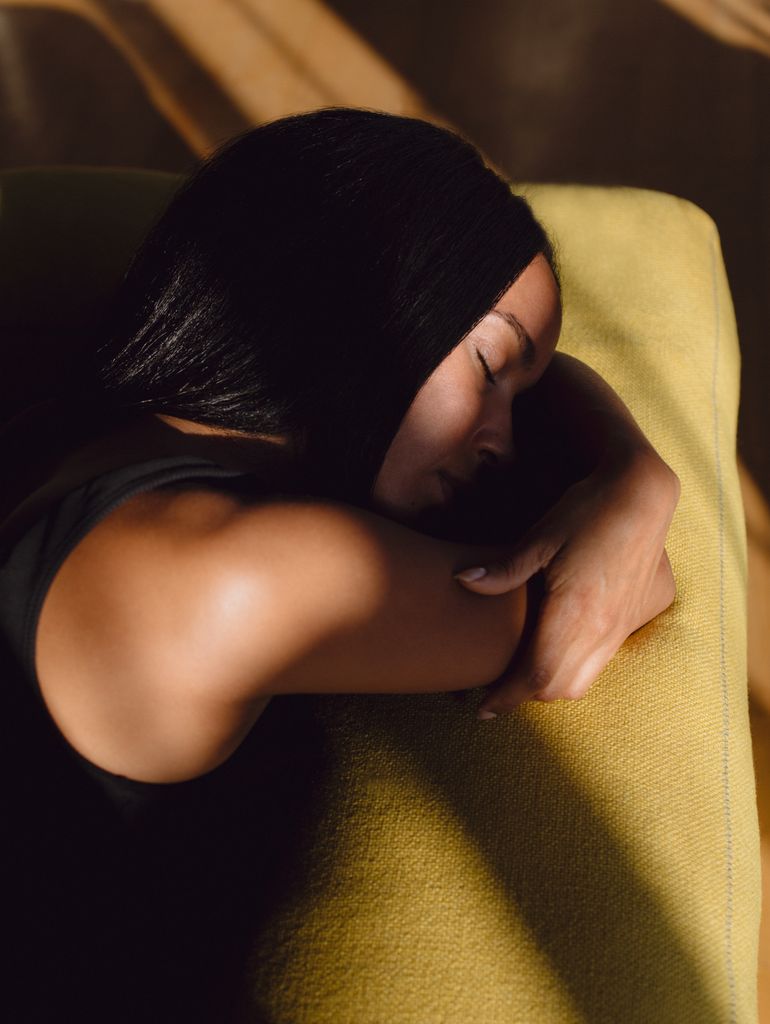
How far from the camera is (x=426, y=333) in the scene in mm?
873

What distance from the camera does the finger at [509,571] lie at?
0.79m

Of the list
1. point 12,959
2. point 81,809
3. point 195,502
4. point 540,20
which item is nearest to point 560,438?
point 195,502

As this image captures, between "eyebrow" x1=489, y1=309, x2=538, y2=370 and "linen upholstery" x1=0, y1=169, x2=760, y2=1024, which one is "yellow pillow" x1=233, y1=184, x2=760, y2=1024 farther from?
"eyebrow" x1=489, y1=309, x2=538, y2=370

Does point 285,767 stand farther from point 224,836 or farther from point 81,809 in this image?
point 81,809

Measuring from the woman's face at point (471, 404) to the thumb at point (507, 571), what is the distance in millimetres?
127

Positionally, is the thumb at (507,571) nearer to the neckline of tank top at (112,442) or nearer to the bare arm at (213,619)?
the bare arm at (213,619)

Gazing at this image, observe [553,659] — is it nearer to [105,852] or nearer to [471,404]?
[471,404]

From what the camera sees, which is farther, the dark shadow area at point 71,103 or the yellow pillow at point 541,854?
the dark shadow area at point 71,103

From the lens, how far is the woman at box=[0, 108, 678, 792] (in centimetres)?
68

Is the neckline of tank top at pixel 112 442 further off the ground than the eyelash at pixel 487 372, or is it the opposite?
the eyelash at pixel 487 372

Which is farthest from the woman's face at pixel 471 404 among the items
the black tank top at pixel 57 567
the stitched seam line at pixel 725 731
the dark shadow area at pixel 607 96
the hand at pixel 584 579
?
the dark shadow area at pixel 607 96

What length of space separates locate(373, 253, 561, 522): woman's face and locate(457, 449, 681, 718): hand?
4.1 inches

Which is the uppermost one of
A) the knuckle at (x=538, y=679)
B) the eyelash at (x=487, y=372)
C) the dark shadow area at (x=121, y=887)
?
the eyelash at (x=487, y=372)

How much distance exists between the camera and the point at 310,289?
848 mm
